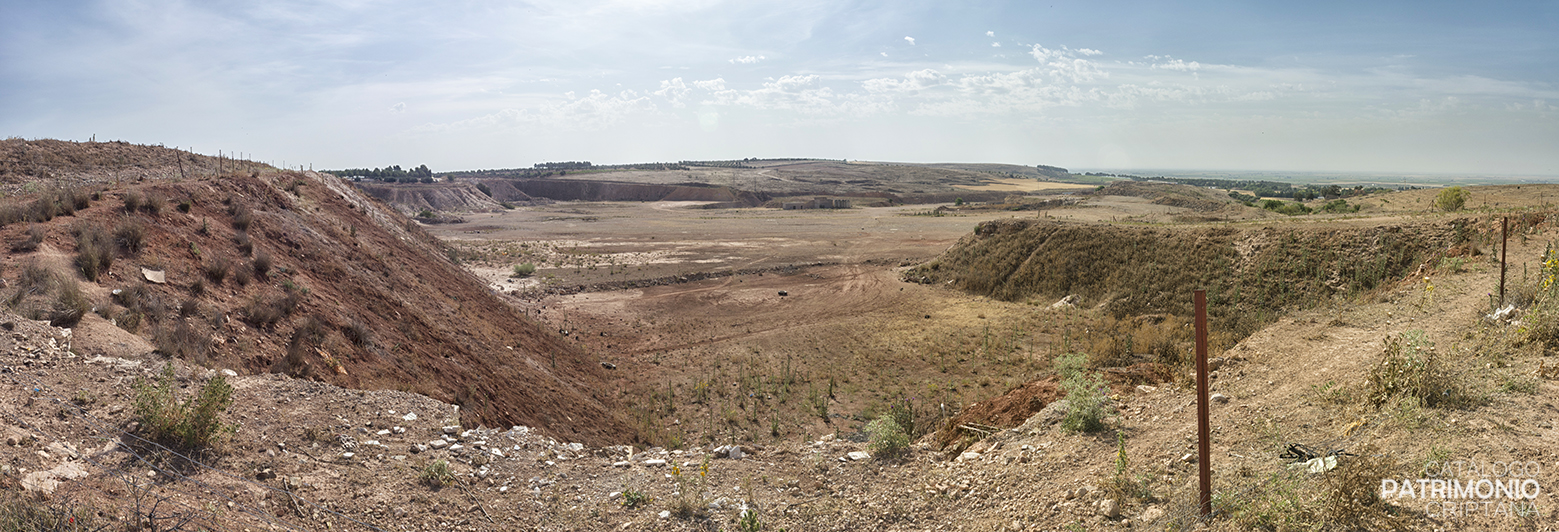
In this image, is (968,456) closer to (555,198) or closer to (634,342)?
(634,342)

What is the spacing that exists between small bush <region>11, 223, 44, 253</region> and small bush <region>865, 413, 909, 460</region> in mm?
12543

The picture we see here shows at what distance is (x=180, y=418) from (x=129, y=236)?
6951 millimetres

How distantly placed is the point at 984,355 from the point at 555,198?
114m

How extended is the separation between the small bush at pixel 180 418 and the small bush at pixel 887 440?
7.17 metres

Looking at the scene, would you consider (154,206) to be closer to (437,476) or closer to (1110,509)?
(437,476)

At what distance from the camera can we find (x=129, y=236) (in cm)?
1065

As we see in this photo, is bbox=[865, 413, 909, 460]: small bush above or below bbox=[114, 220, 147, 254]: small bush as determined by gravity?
below

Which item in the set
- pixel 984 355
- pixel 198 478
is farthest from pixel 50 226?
pixel 984 355

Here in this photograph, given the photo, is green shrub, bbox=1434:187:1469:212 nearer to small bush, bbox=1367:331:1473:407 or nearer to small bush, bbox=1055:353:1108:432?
small bush, bbox=1367:331:1473:407

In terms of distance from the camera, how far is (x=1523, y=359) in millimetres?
7000

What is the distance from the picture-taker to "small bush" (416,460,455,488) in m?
6.99

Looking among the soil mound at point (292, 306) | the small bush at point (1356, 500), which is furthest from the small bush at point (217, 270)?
the small bush at point (1356, 500)

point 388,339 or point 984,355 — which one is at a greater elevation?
point 388,339

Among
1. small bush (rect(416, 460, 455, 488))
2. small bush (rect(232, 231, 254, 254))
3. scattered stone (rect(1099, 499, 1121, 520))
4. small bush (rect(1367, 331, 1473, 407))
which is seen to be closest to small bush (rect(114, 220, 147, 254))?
small bush (rect(232, 231, 254, 254))
